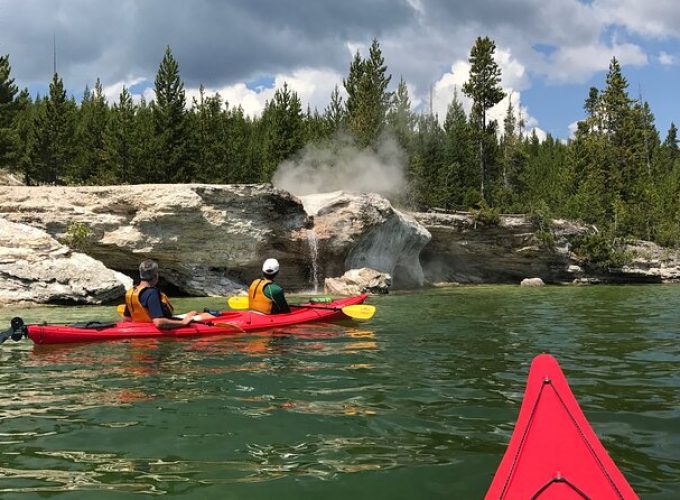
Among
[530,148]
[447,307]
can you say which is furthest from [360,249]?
[530,148]

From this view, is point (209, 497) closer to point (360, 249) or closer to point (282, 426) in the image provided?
point (282, 426)

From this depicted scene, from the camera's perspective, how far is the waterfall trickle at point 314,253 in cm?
2168

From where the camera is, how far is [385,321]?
37.0 ft

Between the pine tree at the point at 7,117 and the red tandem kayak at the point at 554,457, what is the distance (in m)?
33.1

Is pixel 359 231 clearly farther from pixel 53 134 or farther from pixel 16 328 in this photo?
pixel 53 134

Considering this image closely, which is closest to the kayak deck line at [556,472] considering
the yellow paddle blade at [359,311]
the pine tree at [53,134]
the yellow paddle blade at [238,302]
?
the yellow paddle blade at [359,311]

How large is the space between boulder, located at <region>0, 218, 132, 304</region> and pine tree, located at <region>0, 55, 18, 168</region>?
16465mm

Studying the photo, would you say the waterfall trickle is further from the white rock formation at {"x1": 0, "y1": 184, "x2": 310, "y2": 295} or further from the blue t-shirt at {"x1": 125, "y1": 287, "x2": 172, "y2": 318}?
the blue t-shirt at {"x1": 125, "y1": 287, "x2": 172, "y2": 318}

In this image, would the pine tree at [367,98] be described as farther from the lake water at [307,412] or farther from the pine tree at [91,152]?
the lake water at [307,412]

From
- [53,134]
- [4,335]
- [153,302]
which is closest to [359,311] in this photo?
[153,302]

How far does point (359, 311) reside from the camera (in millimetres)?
10281

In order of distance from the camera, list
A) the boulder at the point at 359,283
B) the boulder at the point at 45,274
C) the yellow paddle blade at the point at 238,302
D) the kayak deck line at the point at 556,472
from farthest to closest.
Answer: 1. the boulder at the point at 359,283
2. the boulder at the point at 45,274
3. the yellow paddle blade at the point at 238,302
4. the kayak deck line at the point at 556,472

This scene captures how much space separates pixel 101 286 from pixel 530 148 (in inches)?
2633

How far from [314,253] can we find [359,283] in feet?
8.40
